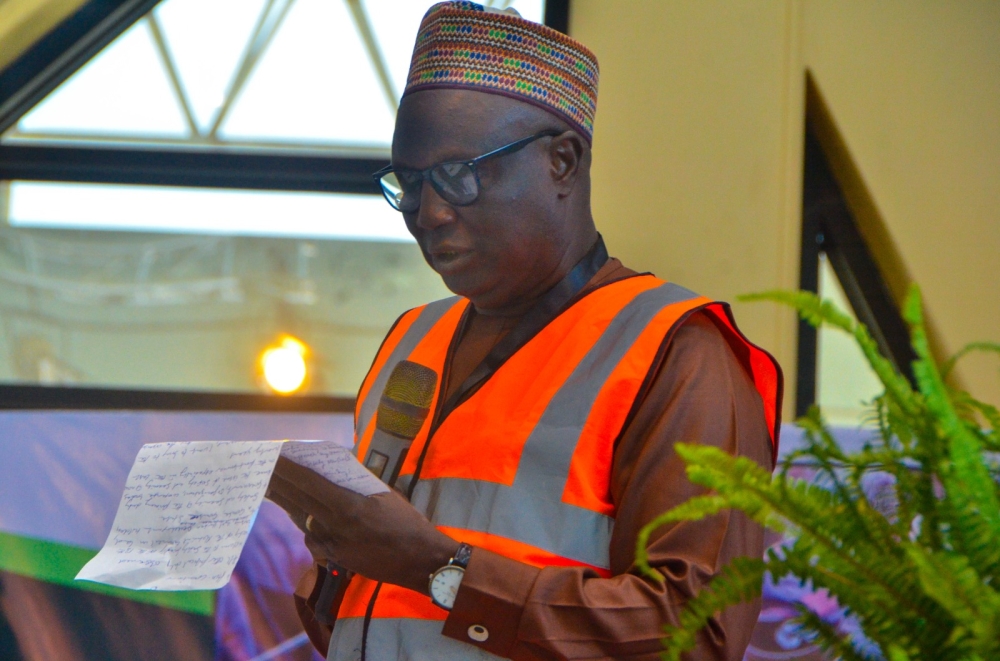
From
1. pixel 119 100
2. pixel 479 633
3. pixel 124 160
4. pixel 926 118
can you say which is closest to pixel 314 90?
pixel 119 100

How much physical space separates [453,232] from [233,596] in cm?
126

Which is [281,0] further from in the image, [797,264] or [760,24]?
[797,264]

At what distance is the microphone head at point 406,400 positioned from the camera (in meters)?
1.51

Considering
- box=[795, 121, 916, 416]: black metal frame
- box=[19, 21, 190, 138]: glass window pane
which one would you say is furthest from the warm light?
box=[795, 121, 916, 416]: black metal frame

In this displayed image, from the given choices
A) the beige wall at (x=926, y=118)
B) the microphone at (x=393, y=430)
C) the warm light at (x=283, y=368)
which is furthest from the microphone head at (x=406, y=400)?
the warm light at (x=283, y=368)

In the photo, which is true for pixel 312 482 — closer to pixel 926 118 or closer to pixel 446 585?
pixel 446 585

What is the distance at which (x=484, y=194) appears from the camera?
1.43 m

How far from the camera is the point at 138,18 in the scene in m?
3.11

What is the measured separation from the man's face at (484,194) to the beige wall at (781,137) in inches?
42.6

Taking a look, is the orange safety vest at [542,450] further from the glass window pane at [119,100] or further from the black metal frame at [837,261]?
the glass window pane at [119,100]

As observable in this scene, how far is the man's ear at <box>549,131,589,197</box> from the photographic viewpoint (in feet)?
4.91

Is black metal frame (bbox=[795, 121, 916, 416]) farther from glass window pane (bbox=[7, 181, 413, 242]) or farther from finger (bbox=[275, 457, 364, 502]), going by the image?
finger (bbox=[275, 457, 364, 502])

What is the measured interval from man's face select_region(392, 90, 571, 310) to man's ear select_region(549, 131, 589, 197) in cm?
1

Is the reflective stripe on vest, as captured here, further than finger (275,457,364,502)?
Yes
